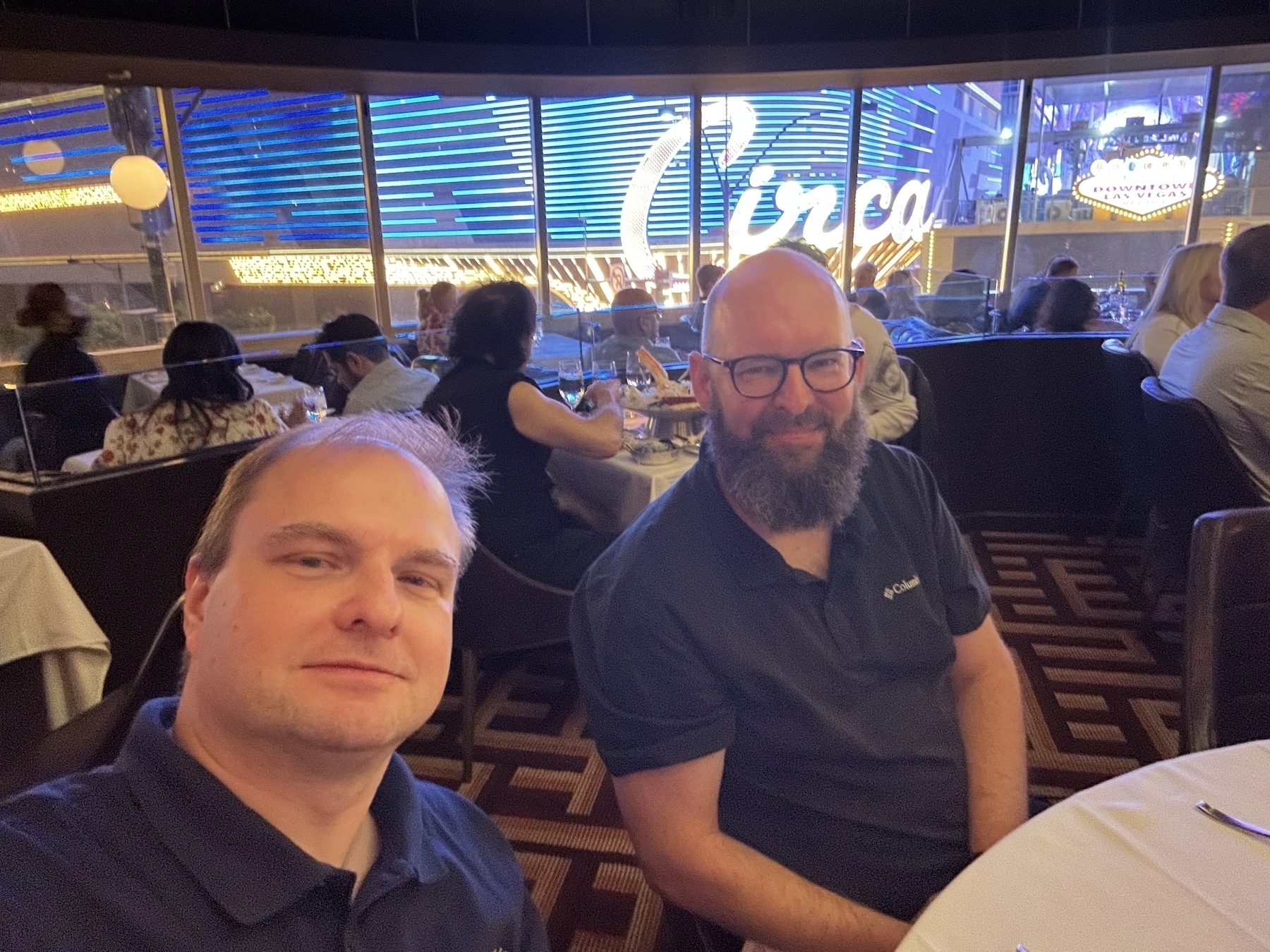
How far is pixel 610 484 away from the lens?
2.78 metres

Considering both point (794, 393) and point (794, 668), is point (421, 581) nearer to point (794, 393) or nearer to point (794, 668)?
point (794, 668)

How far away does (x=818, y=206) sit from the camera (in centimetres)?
783

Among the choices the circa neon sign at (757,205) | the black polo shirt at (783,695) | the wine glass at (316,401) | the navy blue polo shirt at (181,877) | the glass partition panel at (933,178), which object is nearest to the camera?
the navy blue polo shirt at (181,877)

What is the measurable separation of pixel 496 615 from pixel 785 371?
4.07ft

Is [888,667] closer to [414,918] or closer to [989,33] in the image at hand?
[414,918]

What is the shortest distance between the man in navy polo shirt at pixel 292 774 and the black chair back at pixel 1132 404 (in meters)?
2.89

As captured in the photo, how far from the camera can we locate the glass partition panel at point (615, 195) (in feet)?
24.7

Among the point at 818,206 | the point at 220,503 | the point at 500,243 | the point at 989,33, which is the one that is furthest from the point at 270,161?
the point at 220,503

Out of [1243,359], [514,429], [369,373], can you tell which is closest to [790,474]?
[514,429]

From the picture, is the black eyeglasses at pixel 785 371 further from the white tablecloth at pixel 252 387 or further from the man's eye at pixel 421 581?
the white tablecloth at pixel 252 387

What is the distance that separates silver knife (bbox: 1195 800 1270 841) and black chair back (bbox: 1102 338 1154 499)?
2.33 m

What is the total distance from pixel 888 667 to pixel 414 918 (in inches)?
29.8

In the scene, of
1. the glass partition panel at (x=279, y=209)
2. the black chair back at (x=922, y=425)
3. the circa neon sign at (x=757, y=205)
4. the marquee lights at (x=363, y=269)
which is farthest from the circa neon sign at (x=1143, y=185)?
the glass partition panel at (x=279, y=209)

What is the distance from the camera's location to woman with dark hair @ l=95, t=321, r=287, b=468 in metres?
2.49
